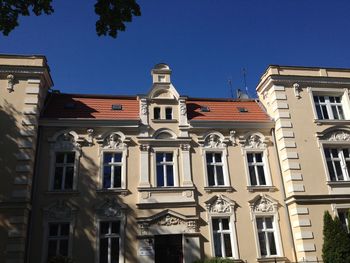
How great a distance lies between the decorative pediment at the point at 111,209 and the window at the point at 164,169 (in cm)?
205

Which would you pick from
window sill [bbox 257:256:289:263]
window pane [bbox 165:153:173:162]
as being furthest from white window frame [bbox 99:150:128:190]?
window sill [bbox 257:256:289:263]

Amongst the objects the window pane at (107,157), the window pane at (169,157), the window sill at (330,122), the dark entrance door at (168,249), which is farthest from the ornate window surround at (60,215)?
the window sill at (330,122)

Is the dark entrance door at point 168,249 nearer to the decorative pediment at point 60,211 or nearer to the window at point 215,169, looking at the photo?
the window at point 215,169

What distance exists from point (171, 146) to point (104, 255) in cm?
576

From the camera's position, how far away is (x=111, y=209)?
1534 centimetres

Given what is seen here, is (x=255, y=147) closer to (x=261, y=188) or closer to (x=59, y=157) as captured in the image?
(x=261, y=188)

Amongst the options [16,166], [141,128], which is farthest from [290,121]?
[16,166]

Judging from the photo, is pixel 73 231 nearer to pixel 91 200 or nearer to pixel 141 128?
pixel 91 200

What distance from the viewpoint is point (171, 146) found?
55.8ft

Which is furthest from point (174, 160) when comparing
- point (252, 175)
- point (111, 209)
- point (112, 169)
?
point (252, 175)

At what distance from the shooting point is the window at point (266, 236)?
15734 mm

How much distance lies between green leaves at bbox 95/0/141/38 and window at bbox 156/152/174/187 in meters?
9.61

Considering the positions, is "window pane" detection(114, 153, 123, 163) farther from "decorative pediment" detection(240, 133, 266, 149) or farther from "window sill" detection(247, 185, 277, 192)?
"window sill" detection(247, 185, 277, 192)

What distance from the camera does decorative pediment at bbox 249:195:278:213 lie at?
1633cm
